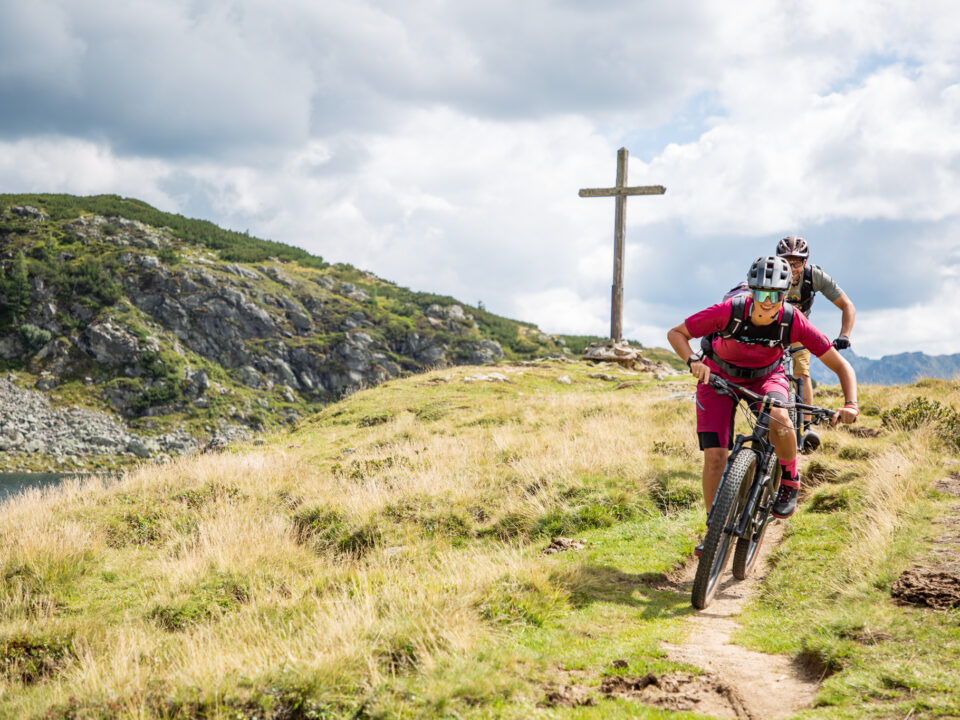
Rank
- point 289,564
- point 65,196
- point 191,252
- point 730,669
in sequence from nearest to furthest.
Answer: point 730,669
point 289,564
point 191,252
point 65,196

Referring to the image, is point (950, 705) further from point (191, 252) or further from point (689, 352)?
point (191, 252)

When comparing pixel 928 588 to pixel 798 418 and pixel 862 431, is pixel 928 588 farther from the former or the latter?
pixel 862 431

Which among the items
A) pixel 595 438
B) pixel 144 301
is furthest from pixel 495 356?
pixel 595 438

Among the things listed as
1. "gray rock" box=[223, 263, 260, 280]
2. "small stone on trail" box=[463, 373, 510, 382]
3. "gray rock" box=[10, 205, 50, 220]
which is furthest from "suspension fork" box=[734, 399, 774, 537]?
"gray rock" box=[10, 205, 50, 220]

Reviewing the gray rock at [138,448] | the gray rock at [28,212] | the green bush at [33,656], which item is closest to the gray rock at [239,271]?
the gray rock at [28,212]

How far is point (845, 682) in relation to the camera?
3680mm

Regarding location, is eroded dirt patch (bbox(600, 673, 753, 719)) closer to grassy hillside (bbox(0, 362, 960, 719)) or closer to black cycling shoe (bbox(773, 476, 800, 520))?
grassy hillside (bbox(0, 362, 960, 719))

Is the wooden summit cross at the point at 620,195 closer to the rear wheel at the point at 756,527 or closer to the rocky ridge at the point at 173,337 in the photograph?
the rear wheel at the point at 756,527

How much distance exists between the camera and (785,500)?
6.16 metres

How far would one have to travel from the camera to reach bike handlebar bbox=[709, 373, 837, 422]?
5.28 metres

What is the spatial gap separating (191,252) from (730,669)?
14513 centimetres

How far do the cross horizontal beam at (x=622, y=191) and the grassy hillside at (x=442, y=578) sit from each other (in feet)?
39.0

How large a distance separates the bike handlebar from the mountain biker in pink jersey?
0.30 feet

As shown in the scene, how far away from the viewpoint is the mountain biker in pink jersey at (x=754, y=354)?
534 centimetres
